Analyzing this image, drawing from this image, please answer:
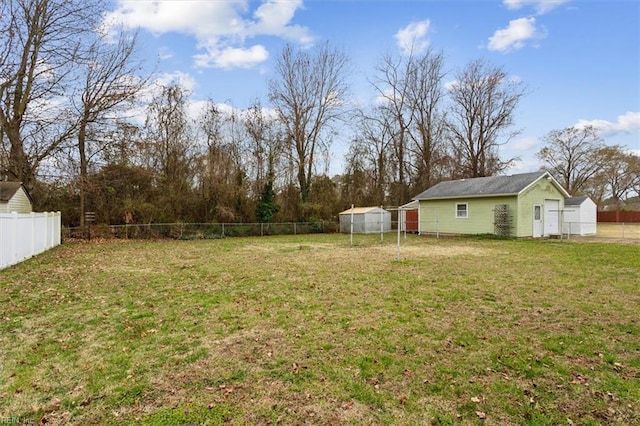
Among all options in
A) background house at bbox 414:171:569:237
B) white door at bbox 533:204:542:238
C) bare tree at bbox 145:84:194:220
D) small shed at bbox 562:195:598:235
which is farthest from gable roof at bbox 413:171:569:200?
bare tree at bbox 145:84:194:220

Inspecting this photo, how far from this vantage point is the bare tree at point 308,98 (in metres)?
23.8

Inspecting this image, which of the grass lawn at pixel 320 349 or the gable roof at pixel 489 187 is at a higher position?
the gable roof at pixel 489 187

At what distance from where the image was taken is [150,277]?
7793 millimetres

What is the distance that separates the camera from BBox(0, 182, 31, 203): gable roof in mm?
12952

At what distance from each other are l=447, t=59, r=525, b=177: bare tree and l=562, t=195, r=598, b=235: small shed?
7.63 m

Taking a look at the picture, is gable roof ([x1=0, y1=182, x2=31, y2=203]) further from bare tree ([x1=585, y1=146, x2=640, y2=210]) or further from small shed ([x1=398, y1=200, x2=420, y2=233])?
bare tree ([x1=585, y1=146, x2=640, y2=210])

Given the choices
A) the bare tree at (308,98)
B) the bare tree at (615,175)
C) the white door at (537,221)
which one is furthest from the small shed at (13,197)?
the bare tree at (615,175)

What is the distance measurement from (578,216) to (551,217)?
361 cm

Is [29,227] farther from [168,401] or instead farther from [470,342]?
[470,342]

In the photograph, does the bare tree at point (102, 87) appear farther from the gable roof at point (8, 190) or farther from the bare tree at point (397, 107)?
the bare tree at point (397, 107)

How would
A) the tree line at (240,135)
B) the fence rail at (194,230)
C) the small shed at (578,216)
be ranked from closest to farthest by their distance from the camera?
the tree line at (240,135) → the fence rail at (194,230) → the small shed at (578,216)

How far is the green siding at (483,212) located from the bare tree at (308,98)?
845 cm

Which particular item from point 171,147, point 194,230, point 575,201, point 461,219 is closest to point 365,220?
point 461,219

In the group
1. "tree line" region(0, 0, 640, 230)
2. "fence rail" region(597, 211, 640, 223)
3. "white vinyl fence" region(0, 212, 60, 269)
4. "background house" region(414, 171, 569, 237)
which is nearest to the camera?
"white vinyl fence" region(0, 212, 60, 269)
